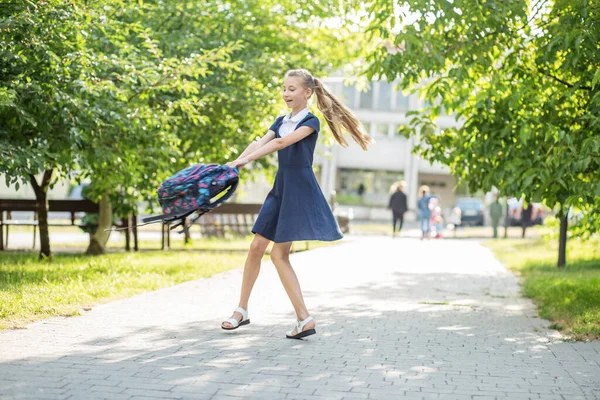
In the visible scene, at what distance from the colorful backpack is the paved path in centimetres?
92

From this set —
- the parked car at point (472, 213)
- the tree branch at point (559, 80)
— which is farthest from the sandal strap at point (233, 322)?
the parked car at point (472, 213)

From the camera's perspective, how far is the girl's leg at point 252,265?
7207 mm

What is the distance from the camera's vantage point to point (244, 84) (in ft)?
57.2

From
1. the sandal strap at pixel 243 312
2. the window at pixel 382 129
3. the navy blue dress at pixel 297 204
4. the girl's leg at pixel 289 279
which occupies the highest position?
the window at pixel 382 129

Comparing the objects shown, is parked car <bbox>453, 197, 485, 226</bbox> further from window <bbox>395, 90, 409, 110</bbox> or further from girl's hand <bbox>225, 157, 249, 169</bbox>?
girl's hand <bbox>225, 157, 249, 169</bbox>

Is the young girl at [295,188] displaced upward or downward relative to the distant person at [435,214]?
upward

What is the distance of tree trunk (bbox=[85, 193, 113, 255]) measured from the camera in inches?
669

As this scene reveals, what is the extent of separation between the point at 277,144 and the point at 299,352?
1.49 metres

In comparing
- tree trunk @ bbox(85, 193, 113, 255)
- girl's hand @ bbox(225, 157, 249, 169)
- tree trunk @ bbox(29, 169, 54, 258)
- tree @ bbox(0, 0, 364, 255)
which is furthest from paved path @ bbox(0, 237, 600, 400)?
tree trunk @ bbox(85, 193, 113, 255)

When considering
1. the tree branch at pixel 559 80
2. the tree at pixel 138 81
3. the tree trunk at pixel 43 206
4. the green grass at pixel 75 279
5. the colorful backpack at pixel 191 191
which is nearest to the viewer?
the colorful backpack at pixel 191 191

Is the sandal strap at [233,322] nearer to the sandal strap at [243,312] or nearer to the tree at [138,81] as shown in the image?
the sandal strap at [243,312]

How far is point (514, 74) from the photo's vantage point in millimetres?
9422

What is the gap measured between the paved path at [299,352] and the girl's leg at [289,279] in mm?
232

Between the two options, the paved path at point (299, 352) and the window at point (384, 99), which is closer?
the paved path at point (299, 352)
